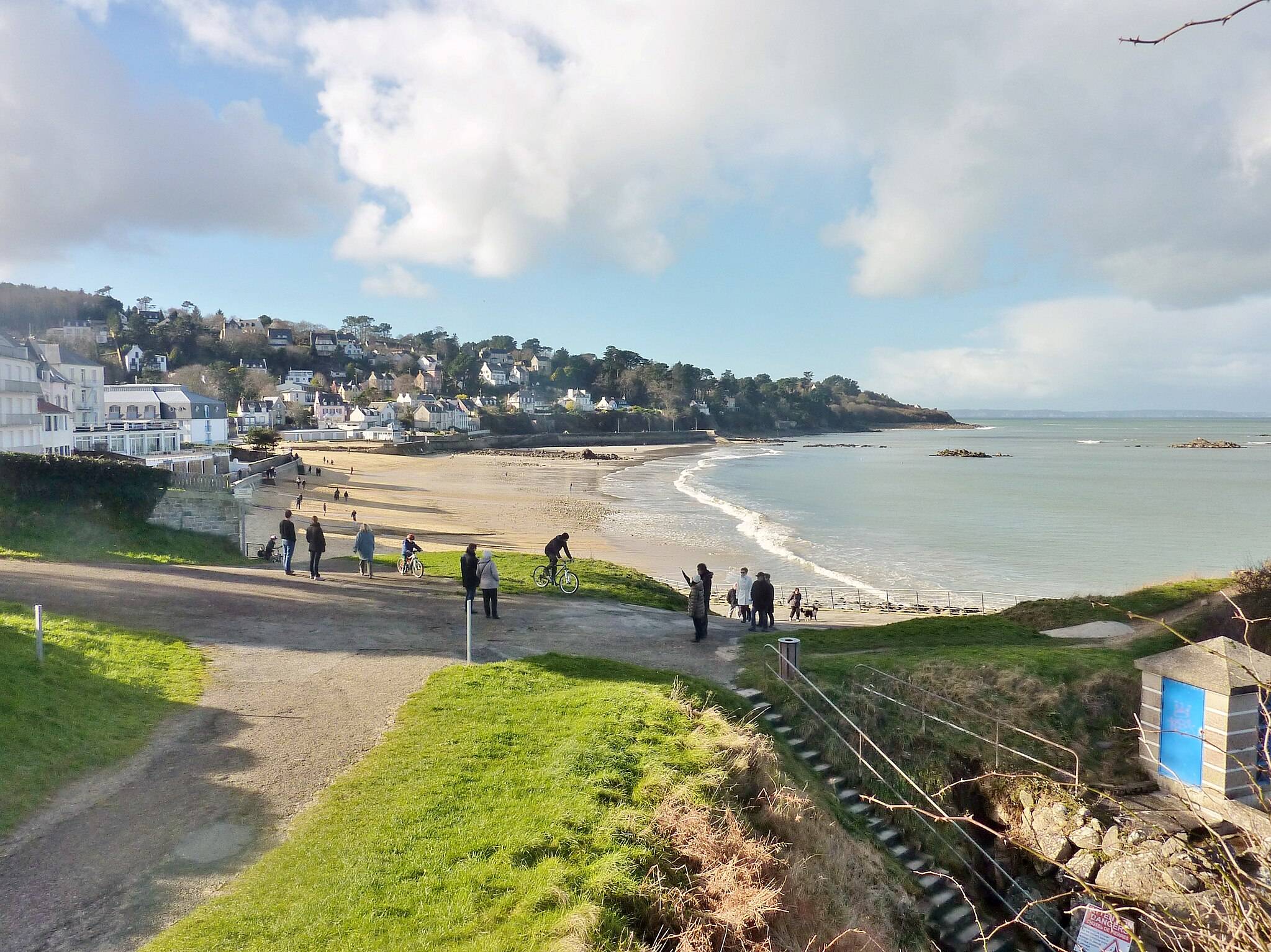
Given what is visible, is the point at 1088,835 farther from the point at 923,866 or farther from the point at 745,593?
the point at 745,593

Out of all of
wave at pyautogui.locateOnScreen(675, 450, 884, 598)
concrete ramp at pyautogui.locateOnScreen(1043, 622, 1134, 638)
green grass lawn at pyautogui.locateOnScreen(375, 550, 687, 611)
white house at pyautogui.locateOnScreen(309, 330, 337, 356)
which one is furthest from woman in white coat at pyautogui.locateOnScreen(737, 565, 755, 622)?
white house at pyautogui.locateOnScreen(309, 330, 337, 356)

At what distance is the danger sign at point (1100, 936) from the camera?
8.41 m

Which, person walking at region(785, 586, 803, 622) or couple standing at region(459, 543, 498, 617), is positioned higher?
couple standing at region(459, 543, 498, 617)

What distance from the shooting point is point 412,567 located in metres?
20.4

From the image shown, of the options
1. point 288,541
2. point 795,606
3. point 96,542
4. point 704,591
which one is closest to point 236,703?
point 704,591

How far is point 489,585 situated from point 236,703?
584 centimetres

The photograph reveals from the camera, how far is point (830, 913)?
303 inches

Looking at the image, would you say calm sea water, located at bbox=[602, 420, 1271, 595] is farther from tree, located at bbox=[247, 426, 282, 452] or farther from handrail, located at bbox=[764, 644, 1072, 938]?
tree, located at bbox=[247, 426, 282, 452]

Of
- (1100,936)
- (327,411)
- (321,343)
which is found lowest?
(1100,936)

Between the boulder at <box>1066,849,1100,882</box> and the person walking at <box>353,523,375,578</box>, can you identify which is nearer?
the boulder at <box>1066,849,1100,882</box>

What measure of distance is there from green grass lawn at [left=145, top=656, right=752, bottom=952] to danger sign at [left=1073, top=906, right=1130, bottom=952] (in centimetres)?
440

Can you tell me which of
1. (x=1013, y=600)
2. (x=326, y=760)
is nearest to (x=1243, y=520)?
(x=1013, y=600)

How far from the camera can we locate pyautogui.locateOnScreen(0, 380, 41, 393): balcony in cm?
3703

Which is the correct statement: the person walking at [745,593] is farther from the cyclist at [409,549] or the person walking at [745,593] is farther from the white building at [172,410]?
the white building at [172,410]
